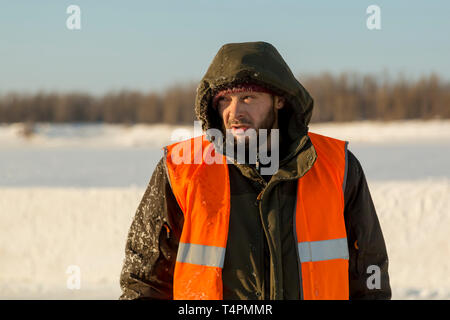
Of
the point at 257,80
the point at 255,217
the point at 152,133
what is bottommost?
the point at 152,133

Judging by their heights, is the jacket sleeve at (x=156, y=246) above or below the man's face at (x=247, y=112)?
below

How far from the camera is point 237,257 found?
2.09 metres

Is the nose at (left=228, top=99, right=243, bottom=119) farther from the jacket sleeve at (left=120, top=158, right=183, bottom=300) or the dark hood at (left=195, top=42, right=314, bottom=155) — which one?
the jacket sleeve at (left=120, top=158, right=183, bottom=300)

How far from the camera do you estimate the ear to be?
233 centimetres

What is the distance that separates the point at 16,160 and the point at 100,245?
31.3ft

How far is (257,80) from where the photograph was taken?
2.22 meters

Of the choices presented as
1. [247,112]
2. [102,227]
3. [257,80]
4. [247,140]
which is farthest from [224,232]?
[102,227]

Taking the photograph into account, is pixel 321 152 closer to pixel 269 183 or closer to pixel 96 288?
pixel 269 183

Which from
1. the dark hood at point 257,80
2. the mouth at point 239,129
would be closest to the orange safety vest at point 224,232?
the mouth at point 239,129

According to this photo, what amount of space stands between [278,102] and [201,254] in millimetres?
703

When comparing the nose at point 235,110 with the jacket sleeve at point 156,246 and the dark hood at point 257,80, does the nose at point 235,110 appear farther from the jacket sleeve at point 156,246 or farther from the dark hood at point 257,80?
the jacket sleeve at point 156,246

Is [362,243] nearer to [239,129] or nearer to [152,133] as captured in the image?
[239,129]

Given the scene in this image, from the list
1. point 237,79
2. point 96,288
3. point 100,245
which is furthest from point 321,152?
point 100,245

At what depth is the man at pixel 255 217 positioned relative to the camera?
6.82 feet
